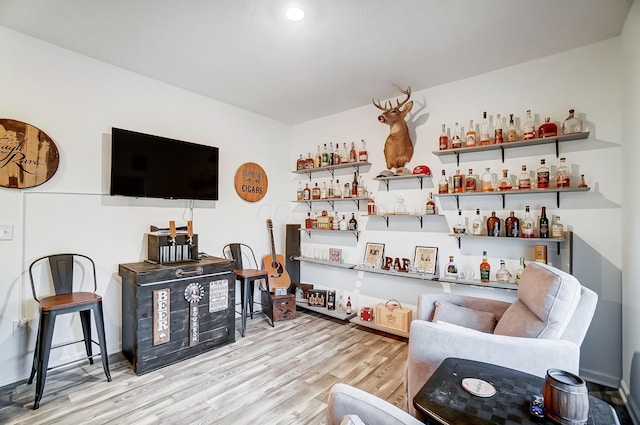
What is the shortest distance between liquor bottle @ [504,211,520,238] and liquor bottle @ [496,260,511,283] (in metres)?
0.28

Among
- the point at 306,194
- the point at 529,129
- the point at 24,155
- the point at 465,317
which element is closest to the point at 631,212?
the point at 529,129

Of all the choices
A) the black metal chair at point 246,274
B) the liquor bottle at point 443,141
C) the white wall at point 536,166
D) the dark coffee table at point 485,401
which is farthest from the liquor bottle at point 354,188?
the dark coffee table at point 485,401

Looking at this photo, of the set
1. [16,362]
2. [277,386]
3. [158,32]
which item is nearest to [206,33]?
[158,32]

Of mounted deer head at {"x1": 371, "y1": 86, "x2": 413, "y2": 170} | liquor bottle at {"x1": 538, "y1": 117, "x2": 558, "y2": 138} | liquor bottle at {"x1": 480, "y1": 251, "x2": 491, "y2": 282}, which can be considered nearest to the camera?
liquor bottle at {"x1": 538, "y1": 117, "x2": 558, "y2": 138}

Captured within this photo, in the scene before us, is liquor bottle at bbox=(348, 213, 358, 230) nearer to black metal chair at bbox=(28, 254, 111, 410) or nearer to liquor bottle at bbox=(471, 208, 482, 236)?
liquor bottle at bbox=(471, 208, 482, 236)

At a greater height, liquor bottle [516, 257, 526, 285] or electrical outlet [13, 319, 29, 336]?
liquor bottle [516, 257, 526, 285]

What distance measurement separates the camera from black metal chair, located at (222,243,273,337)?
344 centimetres

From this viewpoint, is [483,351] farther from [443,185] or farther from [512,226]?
[443,185]

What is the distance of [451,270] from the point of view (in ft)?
10.3

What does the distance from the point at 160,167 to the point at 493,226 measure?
10.8ft

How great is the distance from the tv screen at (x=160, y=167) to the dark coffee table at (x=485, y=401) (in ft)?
9.54

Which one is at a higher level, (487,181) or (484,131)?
(484,131)

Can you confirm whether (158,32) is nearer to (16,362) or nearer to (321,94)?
(321,94)

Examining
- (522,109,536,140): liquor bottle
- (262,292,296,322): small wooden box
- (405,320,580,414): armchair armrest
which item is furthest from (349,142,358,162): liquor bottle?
(405,320,580,414): armchair armrest
